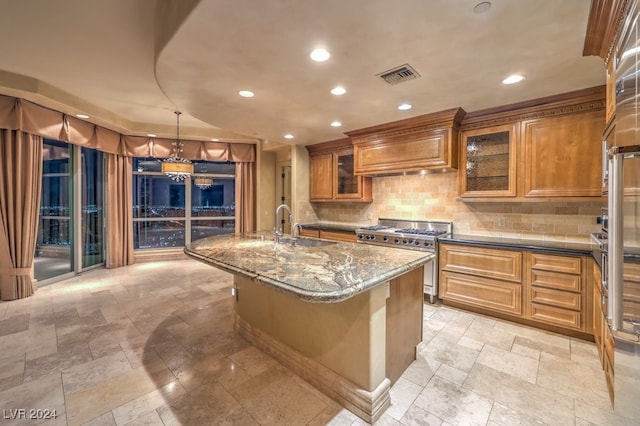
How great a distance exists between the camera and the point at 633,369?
1.16 metres

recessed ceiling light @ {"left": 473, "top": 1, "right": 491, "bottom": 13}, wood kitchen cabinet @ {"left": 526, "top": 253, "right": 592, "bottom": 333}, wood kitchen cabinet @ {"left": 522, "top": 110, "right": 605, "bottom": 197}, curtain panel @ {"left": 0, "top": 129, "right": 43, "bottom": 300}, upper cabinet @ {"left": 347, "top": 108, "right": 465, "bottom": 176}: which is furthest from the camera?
curtain panel @ {"left": 0, "top": 129, "right": 43, "bottom": 300}

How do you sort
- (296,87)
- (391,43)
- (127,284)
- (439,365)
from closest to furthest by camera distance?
(391,43) → (439,365) → (296,87) → (127,284)

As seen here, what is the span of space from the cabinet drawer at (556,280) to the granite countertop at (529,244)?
0.75ft

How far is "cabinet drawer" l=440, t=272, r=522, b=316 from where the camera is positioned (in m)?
2.92

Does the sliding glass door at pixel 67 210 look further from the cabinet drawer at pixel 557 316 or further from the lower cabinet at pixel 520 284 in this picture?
the cabinet drawer at pixel 557 316

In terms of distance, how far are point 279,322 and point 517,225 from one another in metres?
3.05

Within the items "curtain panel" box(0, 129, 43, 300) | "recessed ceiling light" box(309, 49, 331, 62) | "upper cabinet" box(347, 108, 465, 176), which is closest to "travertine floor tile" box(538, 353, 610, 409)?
"upper cabinet" box(347, 108, 465, 176)

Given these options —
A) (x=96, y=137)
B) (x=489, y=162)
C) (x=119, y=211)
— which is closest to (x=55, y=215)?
(x=119, y=211)

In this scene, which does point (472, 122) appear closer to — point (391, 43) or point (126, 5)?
point (391, 43)

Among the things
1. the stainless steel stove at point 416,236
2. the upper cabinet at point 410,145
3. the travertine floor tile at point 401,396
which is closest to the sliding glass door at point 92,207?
the upper cabinet at point 410,145

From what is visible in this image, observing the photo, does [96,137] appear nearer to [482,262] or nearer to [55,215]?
[55,215]

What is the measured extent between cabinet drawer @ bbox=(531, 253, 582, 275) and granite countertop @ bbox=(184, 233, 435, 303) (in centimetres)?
162

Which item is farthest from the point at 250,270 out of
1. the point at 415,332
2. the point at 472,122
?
the point at 472,122
